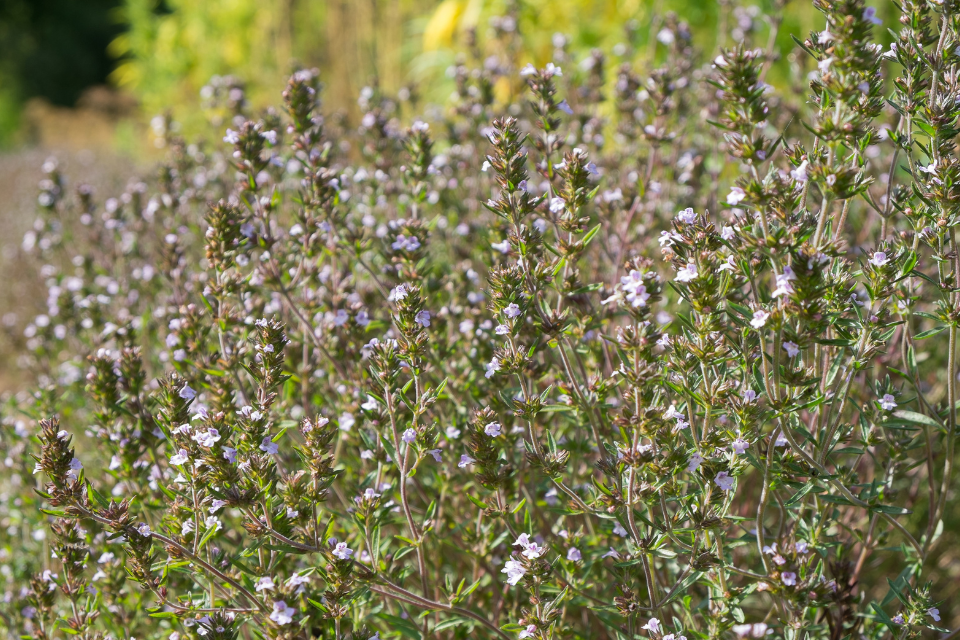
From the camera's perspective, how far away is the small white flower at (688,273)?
1.87m

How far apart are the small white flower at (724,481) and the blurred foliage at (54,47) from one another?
1146 inches

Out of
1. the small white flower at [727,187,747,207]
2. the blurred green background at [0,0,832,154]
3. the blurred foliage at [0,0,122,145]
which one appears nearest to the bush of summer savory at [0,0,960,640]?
the small white flower at [727,187,747,207]

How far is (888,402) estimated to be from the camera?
2.27 m

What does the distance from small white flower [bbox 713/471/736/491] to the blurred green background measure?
2.66m

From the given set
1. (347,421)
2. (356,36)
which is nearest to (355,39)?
(356,36)

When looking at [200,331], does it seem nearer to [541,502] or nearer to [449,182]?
[541,502]

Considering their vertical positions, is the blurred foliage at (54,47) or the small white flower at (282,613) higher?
the blurred foliage at (54,47)

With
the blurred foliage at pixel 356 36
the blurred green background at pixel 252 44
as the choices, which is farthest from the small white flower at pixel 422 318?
the blurred foliage at pixel 356 36

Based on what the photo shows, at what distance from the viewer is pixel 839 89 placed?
185cm

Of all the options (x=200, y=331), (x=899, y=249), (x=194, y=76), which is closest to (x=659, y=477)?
(x=899, y=249)

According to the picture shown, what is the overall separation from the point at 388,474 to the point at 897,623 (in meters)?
1.84

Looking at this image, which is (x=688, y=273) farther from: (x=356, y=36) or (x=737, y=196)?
(x=356, y=36)

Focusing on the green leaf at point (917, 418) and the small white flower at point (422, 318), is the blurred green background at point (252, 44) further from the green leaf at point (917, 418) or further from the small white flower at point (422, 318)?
the green leaf at point (917, 418)

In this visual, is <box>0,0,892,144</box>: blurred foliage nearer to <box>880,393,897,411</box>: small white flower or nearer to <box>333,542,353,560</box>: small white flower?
<box>880,393,897,411</box>: small white flower
